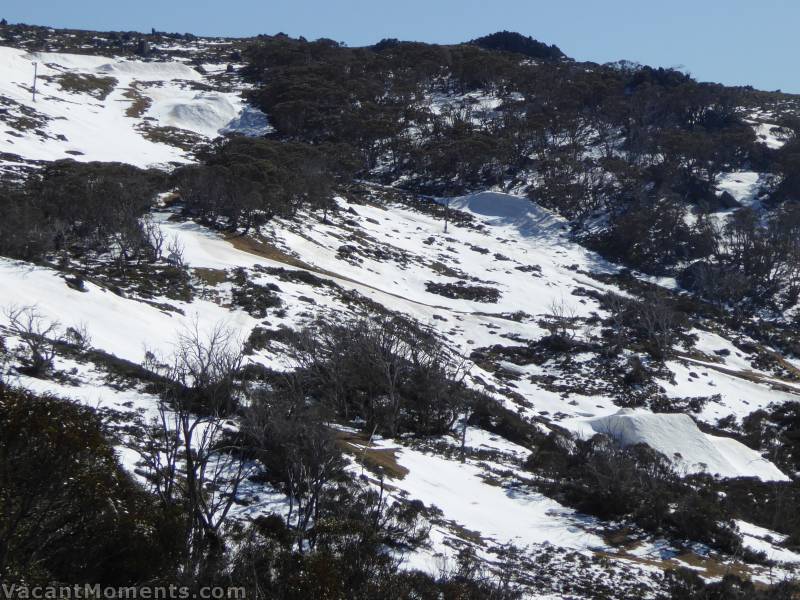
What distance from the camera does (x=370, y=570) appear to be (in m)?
8.37

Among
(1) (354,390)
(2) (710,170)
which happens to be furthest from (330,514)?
(2) (710,170)

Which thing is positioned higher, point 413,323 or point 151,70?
point 151,70

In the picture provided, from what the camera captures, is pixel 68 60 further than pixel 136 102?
Yes

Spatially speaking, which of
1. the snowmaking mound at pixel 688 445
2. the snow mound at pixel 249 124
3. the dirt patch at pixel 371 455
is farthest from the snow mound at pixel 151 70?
the snowmaking mound at pixel 688 445

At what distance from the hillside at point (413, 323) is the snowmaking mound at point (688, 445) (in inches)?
5.6

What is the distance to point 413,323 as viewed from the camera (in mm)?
35250

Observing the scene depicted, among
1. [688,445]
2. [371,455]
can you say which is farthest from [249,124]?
[371,455]

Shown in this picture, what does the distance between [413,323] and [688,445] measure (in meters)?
15.0

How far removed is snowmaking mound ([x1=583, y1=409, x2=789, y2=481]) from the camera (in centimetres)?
2413

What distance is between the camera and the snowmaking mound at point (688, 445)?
2413 centimetres

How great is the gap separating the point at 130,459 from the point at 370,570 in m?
5.85

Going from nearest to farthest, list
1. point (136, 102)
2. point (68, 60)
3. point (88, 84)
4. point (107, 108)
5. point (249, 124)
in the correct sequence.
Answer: point (107, 108)
point (136, 102)
point (88, 84)
point (249, 124)
point (68, 60)

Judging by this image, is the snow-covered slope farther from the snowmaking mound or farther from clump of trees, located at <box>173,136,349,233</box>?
Answer: the snowmaking mound

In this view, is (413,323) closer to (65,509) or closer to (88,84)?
(65,509)
